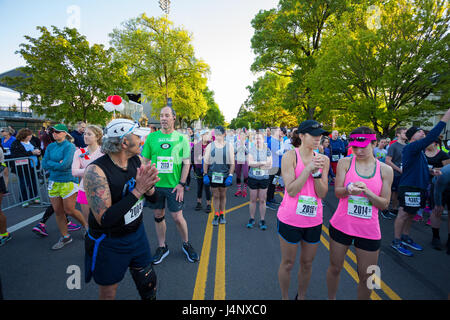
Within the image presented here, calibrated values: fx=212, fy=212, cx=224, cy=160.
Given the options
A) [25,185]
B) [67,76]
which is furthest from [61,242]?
[67,76]

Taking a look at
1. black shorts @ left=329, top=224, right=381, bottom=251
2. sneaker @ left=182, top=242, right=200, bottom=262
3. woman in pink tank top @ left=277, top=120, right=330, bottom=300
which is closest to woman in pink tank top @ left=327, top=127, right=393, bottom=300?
black shorts @ left=329, top=224, right=381, bottom=251

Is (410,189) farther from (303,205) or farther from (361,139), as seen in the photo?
(303,205)

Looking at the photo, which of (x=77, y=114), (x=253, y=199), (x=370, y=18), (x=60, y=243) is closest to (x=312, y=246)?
(x=253, y=199)

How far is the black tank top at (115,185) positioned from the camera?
180cm

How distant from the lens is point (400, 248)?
3.84 meters

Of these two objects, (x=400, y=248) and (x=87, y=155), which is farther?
(x=400, y=248)

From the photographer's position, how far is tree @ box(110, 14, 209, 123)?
Result: 24.1m

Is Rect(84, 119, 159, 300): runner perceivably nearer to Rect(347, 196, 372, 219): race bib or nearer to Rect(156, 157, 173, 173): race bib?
Rect(156, 157, 173, 173): race bib

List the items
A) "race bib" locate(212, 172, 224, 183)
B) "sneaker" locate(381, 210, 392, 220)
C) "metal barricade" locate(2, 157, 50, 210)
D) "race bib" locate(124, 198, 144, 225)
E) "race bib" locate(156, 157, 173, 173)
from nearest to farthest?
"race bib" locate(124, 198, 144, 225) < "race bib" locate(156, 157, 173, 173) < "race bib" locate(212, 172, 224, 183) < "sneaker" locate(381, 210, 392, 220) < "metal barricade" locate(2, 157, 50, 210)

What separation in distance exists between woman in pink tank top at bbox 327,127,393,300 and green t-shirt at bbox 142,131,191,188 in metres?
2.39

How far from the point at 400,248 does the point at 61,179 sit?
635cm

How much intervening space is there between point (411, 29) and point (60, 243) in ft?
49.7

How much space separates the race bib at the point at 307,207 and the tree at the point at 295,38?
59.2 ft

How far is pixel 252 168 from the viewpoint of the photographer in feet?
16.0
